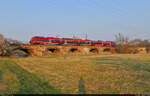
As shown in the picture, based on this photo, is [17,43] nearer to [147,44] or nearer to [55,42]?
[55,42]

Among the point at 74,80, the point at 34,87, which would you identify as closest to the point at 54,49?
the point at 74,80

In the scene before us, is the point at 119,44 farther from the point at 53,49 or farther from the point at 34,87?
the point at 34,87

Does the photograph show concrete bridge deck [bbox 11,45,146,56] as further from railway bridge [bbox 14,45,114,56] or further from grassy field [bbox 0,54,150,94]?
grassy field [bbox 0,54,150,94]

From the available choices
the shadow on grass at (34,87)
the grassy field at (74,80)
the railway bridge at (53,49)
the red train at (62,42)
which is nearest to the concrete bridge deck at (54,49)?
the railway bridge at (53,49)

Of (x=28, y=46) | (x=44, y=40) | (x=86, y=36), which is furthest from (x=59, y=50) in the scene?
(x=86, y=36)

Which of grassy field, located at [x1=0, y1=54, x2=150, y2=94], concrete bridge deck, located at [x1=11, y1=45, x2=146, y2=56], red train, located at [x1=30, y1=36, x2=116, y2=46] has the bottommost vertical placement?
grassy field, located at [x1=0, y1=54, x2=150, y2=94]

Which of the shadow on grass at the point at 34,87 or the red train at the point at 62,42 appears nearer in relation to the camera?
the shadow on grass at the point at 34,87

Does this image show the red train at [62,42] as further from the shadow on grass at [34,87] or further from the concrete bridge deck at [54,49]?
the shadow on grass at [34,87]

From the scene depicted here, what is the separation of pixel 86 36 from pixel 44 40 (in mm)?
42672

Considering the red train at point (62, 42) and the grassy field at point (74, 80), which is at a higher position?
the red train at point (62, 42)

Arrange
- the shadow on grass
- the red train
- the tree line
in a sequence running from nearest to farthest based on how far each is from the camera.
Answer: the shadow on grass, the tree line, the red train

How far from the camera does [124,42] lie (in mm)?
60438

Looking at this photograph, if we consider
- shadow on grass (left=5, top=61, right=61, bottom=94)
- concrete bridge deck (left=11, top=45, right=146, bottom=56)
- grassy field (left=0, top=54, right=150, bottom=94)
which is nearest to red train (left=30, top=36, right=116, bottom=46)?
concrete bridge deck (left=11, top=45, right=146, bottom=56)

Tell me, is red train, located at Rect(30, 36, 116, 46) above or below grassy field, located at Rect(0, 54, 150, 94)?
above
